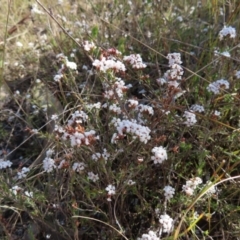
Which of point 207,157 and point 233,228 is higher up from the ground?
point 207,157

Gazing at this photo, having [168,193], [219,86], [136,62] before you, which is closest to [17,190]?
[168,193]

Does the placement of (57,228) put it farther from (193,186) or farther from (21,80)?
(21,80)

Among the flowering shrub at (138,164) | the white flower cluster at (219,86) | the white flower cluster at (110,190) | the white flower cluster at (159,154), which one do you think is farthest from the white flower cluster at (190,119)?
the white flower cluster at (110,190)

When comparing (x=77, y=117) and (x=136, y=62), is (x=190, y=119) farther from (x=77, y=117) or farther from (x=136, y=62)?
(x=77, y=117)

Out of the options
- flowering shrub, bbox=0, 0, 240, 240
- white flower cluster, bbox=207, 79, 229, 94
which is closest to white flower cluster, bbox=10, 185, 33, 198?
flowering shrub, bbox=0, 0, 240, 240

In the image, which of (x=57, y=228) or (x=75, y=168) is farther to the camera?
(x=57, y=228)

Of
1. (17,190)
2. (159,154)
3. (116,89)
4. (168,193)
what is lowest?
(168,193)

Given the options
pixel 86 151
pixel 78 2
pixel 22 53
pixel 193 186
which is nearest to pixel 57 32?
pixel 22 53

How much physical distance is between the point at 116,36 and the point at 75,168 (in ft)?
4.51

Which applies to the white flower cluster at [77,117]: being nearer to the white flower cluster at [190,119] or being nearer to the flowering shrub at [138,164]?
the flowering shrub at [138,164]

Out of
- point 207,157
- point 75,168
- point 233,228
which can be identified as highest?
point 75,168

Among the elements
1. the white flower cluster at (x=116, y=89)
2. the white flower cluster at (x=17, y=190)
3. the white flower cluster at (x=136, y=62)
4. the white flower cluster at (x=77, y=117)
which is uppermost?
the white flower cluster at (x=136, y=62)

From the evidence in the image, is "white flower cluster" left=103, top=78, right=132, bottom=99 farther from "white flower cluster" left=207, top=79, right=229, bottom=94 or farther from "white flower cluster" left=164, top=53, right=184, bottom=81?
"white flower cluster" left=207, top=79, right=229, bottom=94

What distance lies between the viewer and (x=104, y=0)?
304 cm
